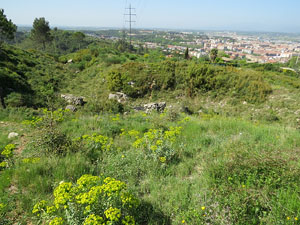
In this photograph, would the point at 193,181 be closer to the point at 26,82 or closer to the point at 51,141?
the point at 51,141

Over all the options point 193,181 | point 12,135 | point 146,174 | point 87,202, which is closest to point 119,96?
point 12,135

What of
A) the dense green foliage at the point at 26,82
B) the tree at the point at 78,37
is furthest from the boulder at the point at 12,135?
the tree at the point at 78,37

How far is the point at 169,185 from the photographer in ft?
9.55

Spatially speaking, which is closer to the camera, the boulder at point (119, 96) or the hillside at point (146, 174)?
the hillside at point (146, 174)

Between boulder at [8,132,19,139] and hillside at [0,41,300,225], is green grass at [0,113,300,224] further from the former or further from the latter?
boulder at [8,132,19,139]

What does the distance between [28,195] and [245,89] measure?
1445 centimetres

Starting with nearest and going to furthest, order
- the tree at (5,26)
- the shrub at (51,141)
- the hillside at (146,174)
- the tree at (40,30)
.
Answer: the hillside at (146,174)
the shrub at (51,141)
the tree at (5,26)
the tree at (40,30)

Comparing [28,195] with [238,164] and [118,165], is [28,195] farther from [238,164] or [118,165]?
[238,164]

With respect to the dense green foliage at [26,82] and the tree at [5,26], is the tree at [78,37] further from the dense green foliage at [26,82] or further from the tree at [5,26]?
the dense green foliage at [26,82]

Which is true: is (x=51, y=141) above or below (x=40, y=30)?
below

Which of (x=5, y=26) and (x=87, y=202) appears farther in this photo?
(x=5, y=26)

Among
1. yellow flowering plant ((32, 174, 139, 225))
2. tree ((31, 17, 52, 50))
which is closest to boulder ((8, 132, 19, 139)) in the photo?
yellow flowering plant ((32, 174, 139, 225))

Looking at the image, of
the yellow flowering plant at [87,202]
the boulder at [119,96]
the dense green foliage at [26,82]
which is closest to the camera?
the yellow flowering plant at [87,202]

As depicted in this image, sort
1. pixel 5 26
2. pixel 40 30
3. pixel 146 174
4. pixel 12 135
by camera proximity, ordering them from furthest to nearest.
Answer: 1. pixel 40 30
2. pixel 5 26
3. pixel 12 135
4. pixel 146 174
